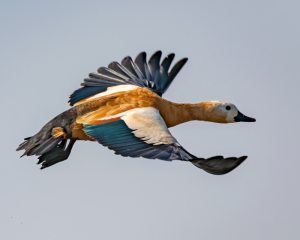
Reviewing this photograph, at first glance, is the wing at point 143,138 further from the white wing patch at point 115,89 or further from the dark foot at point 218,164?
the white wing patch at point 115,89

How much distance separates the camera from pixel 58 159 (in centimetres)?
995

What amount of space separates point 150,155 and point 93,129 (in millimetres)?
1171

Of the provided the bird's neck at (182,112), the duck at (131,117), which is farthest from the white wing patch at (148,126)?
the bird's neck at (182,112)

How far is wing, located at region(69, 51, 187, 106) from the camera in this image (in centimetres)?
1105

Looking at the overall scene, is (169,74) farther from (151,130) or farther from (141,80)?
(151,130)

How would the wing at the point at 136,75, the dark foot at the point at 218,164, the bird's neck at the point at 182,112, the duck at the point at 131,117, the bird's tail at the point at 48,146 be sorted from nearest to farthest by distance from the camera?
the dark foot at the point at 218,164
the duck at the point at 131,117
the bird's tail at the point at 48,146
the bird's neck at the point at 182,112
the wing at the point at 136,75

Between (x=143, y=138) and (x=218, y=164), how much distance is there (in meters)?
1.31

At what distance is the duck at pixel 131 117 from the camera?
8383 mm

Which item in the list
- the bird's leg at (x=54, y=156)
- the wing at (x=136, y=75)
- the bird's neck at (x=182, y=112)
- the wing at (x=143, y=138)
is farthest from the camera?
the wing at (x=136, y=75)

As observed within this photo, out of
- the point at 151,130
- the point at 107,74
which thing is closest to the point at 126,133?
the point at 151,130

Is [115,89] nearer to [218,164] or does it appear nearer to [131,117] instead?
[131,117]

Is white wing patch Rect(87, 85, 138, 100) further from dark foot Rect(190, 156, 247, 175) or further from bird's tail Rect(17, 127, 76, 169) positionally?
dark foot Rect(190, 156, 247, 175)

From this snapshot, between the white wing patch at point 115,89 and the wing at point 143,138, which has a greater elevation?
the white wing patch at point 115,89

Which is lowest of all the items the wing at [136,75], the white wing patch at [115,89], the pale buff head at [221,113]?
the pale buff head at [221,113]
